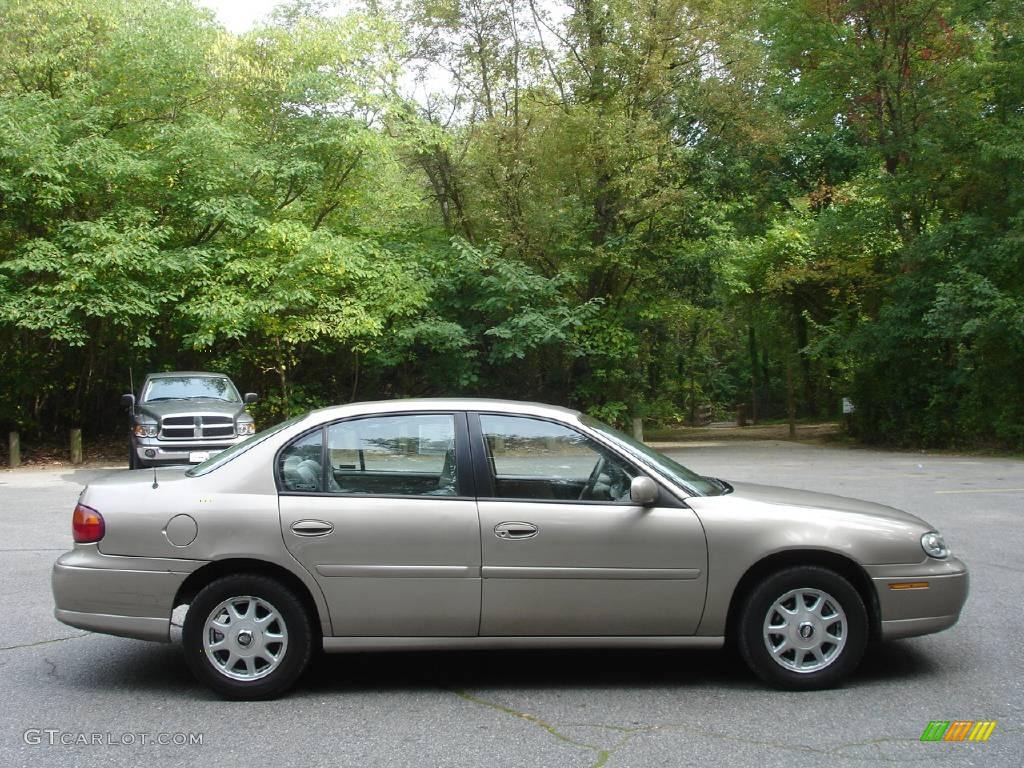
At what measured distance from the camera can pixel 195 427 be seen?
15305mm

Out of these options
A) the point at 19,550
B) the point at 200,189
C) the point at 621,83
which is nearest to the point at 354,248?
the point at 200,189

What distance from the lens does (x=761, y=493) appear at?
5461mm

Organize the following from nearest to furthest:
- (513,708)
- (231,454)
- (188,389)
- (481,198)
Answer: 1. (513,708)
2. (231,454)
3. (188,389)
4. (481,198)

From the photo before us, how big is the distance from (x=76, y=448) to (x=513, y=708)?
61.8ft

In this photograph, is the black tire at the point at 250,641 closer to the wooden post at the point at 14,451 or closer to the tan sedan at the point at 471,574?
the tan sedan at the point at 471,574

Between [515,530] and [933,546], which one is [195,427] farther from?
[933,546]

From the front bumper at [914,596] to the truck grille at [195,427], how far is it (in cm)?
1234

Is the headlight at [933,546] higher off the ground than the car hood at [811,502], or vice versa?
the car hood at [811,502]

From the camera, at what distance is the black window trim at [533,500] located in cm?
502

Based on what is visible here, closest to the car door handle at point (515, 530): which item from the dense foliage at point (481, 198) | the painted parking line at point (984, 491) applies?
the painted parking line at point (984, 491)

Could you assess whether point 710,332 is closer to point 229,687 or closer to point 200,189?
point 200,189

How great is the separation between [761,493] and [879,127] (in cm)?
2200

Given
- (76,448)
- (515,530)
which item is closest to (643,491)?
(515,530)

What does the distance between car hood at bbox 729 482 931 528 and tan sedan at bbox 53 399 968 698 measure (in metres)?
0.17
